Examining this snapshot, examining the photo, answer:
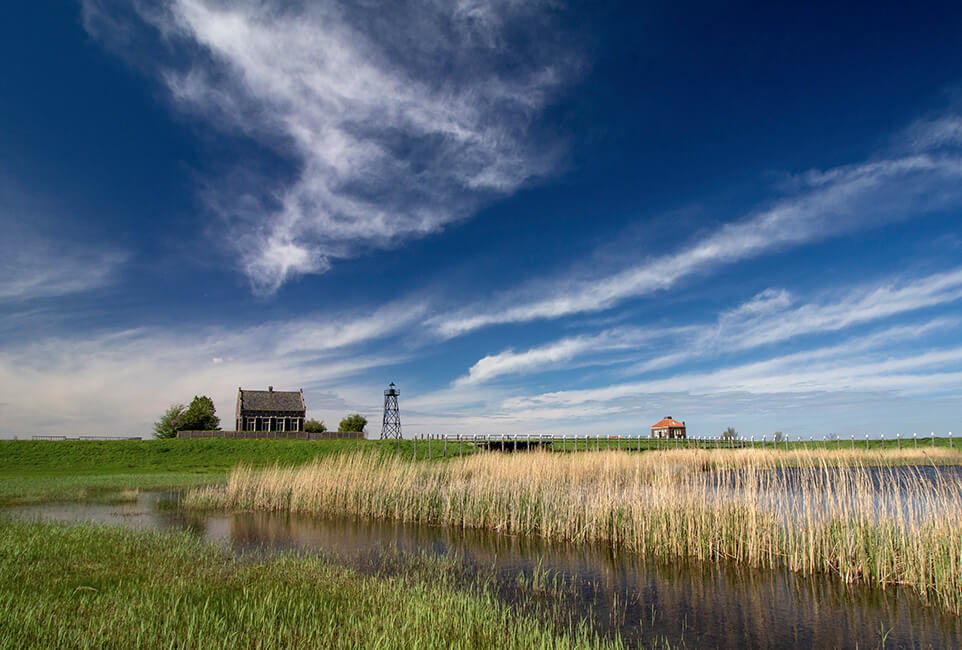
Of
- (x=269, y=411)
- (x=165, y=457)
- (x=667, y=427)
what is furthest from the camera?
(x=667, y=427)

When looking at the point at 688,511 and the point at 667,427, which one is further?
the point at 667,427

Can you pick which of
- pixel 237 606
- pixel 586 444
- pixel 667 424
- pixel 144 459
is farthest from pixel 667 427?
pixel 237 606

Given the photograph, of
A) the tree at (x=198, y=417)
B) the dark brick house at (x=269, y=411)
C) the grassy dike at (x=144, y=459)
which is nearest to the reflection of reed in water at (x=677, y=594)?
the grassy dike at (x=144, y=459)

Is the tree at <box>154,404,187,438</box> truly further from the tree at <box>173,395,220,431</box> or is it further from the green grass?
the green grass

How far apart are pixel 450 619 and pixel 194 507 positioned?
15.2 meters

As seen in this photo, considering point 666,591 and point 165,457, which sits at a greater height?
point 666,591

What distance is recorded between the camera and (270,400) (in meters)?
56.9

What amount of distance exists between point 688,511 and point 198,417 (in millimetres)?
60379

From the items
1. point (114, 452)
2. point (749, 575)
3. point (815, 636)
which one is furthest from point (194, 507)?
point (114, 452)

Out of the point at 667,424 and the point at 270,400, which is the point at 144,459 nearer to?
the point at 270,400

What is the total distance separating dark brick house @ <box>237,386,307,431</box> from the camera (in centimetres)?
5503

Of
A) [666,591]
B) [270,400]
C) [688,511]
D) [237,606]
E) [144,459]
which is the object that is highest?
[270,400]

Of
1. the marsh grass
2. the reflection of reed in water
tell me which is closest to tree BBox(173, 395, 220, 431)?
the marsh grass

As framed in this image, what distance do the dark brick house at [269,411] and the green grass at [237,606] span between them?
48.9 metres
